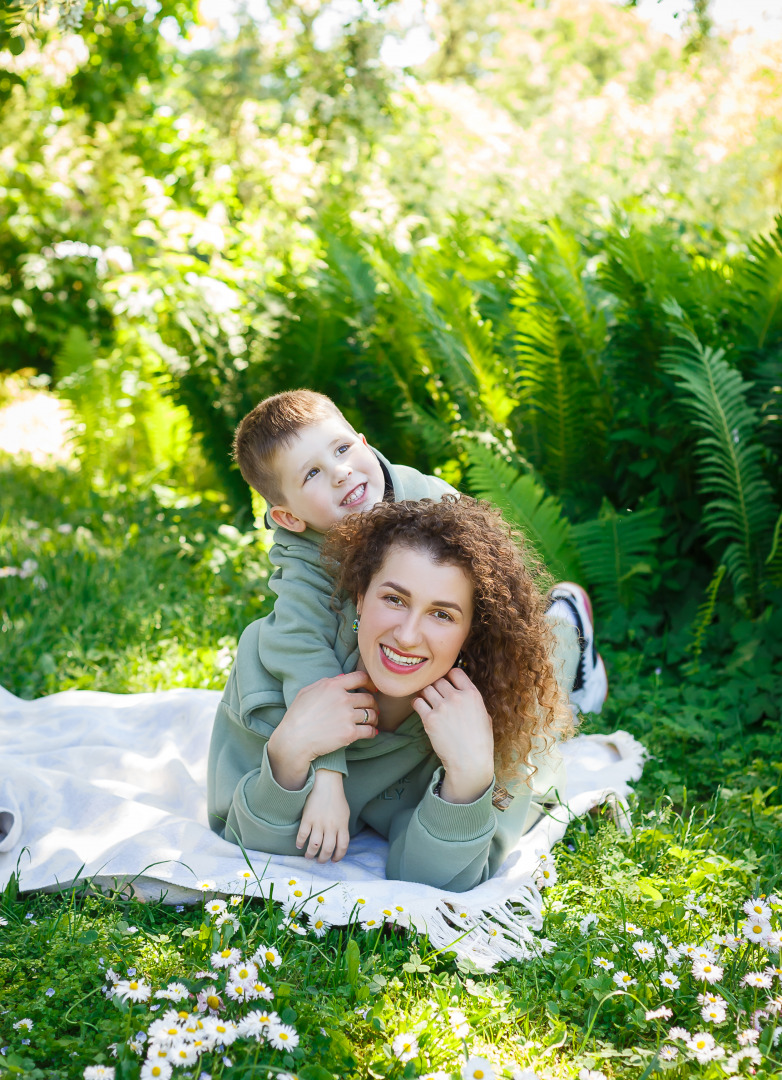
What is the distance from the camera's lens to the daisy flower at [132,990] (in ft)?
6.11

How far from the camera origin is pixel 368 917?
226 centimetres

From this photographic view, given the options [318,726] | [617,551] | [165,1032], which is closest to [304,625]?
[318,726]

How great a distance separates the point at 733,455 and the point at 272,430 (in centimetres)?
219

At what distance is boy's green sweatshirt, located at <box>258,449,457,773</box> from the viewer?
8.15 ft

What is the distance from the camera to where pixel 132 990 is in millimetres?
1875

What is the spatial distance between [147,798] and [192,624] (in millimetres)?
1330

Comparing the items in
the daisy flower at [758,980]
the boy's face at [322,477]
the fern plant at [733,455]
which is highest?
the fern plant at [733,455]

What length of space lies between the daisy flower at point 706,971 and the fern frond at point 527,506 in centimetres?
208

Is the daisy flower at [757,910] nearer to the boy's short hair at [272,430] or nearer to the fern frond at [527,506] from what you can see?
the boy's short hair at [272,430]

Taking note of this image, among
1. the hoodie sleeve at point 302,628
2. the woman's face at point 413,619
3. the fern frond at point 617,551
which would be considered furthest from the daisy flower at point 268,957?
the fern frond at point 617,551

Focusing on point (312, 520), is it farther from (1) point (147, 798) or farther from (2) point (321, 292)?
(2) point (321, 292)

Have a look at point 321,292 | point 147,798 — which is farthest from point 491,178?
point 147,798

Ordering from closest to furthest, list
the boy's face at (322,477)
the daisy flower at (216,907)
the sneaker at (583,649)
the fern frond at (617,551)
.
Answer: the daisy flower at (216,907)
the boy's face at (322,477)
the sneaker at (583,649)
the fern frond at (617,551)

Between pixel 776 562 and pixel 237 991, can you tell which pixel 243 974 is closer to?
pixel 237 991
